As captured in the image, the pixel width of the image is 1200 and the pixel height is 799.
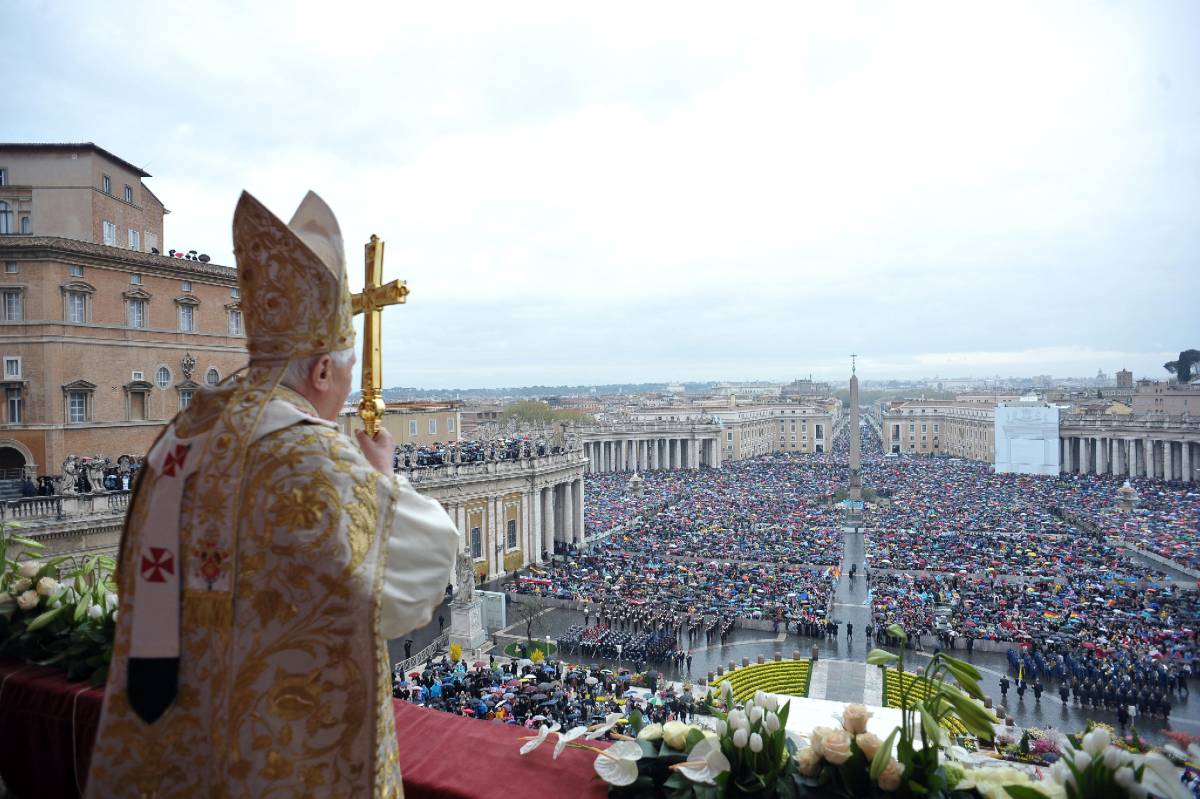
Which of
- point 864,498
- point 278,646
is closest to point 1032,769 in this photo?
point 278,646

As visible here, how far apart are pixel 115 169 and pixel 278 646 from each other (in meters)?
23.1

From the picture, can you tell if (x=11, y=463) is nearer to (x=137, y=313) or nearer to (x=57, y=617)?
(x=137, y=313)

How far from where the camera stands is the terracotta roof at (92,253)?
1802cm

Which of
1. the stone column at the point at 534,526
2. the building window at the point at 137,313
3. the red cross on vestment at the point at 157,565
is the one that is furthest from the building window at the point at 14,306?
the red cross on vestment at the point at 157,565

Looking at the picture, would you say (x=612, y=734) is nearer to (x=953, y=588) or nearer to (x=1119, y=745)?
(x=1119, y=745)

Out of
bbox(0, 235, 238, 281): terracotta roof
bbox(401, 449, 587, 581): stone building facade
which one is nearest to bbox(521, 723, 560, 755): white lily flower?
bbox(0, 235, 238, 281): terracotta roof

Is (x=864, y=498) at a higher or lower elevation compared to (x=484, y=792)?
lower

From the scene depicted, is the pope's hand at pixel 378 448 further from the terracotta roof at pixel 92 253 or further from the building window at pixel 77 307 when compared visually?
the building window at pixel 77 307

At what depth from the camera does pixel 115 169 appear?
66.3 feet

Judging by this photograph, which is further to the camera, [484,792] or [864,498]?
[864,498]

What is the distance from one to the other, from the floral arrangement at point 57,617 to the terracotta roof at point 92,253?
14.6 m

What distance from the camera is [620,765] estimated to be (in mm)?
2889

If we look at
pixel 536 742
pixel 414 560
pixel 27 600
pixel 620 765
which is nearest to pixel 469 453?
pixel 27 600

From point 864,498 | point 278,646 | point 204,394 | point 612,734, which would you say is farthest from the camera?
point 864,498
